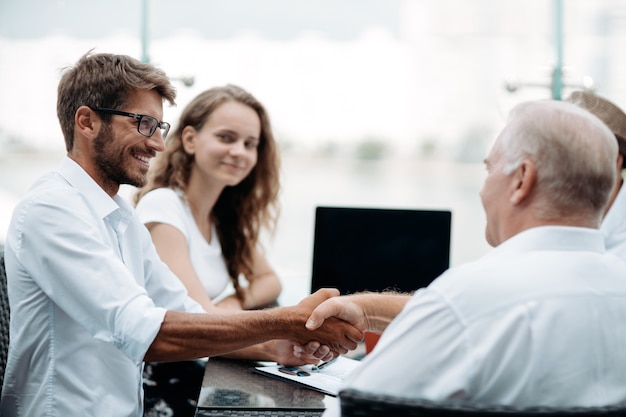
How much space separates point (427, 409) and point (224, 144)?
6.41 ft

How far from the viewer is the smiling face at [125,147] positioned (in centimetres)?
168

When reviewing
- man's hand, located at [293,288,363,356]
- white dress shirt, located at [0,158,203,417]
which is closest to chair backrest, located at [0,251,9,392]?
white dress shirt, located at [0,158,203,417]

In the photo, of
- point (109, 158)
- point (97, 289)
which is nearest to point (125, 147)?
point (109, 158)

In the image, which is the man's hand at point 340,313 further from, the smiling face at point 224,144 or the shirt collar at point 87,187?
the smiling face at point 224,144

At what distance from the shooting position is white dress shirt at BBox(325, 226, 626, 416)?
37.3 inches

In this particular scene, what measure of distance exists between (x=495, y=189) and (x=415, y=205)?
7.78ft

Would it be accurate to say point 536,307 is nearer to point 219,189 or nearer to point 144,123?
point 144,123

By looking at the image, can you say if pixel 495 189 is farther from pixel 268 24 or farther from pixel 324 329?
pixel 268 24

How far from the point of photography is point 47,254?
1.45 metres

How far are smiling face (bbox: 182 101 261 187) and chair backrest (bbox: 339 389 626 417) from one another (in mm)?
1848

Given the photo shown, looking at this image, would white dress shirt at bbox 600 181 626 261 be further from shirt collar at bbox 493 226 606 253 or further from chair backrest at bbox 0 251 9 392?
chair backrest at bbox 0 251 9 392

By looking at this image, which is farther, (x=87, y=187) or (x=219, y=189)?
(x=219, y=189)

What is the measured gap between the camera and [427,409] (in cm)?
79

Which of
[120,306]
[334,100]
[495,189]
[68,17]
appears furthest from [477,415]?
[68,17]
